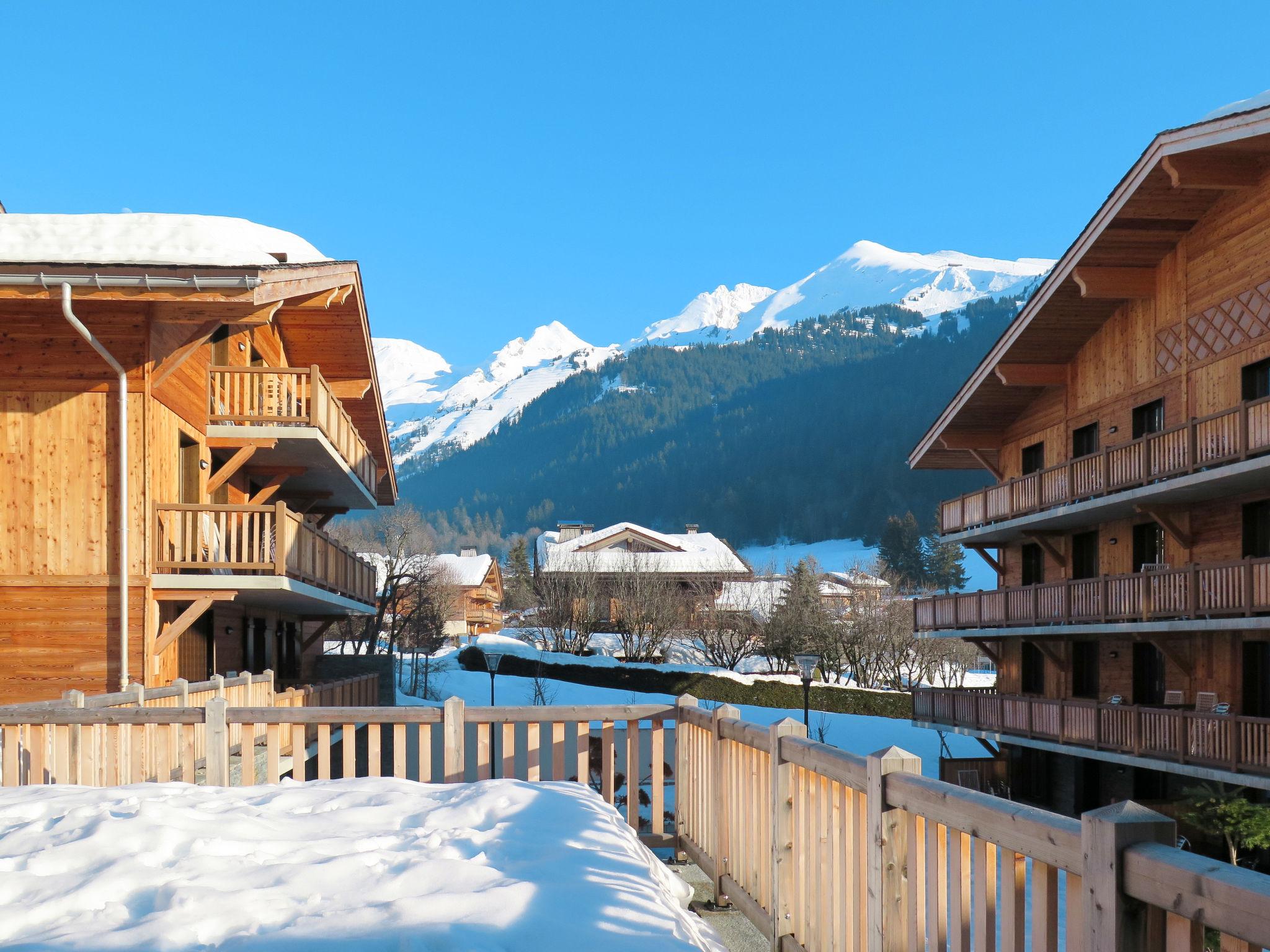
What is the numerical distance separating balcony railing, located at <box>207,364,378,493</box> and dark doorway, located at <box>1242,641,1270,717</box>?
1582 cm

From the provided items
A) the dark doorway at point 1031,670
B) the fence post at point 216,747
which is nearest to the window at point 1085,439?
the dark doorway at point 1031,670

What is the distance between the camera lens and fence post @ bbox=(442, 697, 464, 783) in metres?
8.08

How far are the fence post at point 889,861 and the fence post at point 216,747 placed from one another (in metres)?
5.33

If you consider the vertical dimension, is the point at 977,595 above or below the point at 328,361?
below

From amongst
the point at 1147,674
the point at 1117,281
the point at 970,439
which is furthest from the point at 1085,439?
the point at 1147,674

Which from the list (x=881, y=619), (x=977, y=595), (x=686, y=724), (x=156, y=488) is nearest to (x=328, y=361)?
(x=156, y=488)

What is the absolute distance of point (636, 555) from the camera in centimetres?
6600

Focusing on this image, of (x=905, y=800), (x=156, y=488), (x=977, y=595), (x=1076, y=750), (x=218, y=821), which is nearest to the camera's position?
(x=905, y=800)

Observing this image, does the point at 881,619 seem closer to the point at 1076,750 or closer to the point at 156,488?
the point at 1076,750

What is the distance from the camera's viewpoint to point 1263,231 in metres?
18.5

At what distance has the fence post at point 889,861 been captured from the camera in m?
4.31

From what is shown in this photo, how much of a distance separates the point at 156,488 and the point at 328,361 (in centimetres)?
948

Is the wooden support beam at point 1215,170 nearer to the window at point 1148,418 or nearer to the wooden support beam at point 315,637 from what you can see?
the window at point 1148,418

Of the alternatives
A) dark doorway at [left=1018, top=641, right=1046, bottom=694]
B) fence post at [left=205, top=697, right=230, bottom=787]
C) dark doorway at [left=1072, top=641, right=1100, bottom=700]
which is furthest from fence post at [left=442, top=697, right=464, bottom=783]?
dark doorway at [left=1018, top=641, right=1046, bottom=694]
